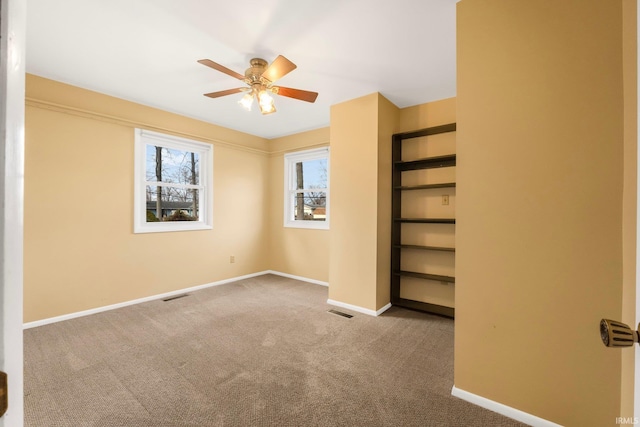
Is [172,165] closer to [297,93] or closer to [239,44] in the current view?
[239,44]

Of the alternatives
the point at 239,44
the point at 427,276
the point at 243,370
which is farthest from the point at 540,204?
the point at 239,44

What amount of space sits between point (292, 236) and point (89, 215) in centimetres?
281

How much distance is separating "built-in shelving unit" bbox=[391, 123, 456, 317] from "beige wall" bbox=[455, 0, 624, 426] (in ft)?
4.58

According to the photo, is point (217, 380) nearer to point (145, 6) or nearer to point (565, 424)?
point (565, 424)

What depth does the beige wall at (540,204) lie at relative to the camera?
52.9 inches

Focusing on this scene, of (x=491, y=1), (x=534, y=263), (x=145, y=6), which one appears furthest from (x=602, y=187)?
(x=145, y=6)

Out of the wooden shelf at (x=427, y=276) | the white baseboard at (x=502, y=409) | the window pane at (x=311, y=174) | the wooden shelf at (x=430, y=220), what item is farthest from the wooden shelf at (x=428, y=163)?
the white baseboard at (x=502, y=409)

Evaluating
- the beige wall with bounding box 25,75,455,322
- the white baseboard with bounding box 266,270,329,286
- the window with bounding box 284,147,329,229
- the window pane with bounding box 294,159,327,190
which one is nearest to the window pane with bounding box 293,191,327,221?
the window with bounding box 284,147,329,229

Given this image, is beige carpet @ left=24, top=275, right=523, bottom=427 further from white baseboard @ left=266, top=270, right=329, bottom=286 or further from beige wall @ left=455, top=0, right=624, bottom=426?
white baseboard @ left=266, top=270, right=329, bottom=286

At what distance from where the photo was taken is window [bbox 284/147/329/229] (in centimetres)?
449

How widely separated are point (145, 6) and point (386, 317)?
11.6ft

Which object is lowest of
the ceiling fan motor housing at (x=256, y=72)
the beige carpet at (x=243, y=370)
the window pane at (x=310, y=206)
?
the beige carpet at (x=243, y=370)

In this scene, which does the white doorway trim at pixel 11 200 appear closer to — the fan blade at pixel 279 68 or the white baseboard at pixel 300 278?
the fan blade at pixel 279 68

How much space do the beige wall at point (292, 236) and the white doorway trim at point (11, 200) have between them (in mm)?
3937
